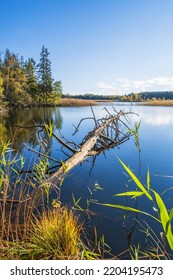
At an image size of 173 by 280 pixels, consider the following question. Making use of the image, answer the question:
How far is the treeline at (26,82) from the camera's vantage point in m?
43.4

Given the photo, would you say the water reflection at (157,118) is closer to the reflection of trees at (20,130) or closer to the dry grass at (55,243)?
the reflection of trees at (20,130)

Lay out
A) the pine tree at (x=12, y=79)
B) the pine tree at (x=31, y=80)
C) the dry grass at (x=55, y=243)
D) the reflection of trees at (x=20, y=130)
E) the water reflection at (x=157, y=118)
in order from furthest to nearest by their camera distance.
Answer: the pine tree at (x=31, y=80), the pine tree at (x=12, y=79), the water reflection at (x=157, y=118), the reflection of trees at (x=20, y=130), the dry grass at (x=55, y=243)

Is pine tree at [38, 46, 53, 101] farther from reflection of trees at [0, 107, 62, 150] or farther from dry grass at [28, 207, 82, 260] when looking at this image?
dry grass at [28, 207, 82, 260]

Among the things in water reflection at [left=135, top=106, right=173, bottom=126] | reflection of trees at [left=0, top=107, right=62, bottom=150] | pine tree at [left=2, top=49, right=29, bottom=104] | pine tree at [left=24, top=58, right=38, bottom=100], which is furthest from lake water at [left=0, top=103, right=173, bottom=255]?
pine tree at [left=24, top=58, right=38, bottom=100]

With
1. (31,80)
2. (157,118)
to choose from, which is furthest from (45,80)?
(157,118)

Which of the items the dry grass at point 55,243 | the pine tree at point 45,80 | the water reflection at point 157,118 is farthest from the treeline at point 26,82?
the dry grass at point 55,243

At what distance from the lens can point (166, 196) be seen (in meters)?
5.88

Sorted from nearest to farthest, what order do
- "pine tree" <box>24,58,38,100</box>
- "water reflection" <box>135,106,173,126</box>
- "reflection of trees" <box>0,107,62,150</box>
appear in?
"reflection of trees" <box>0,107,62,150</box>
"water reflection" <box>135,106,173,126</box>
"pine tree" <box>24,58,38,100</box>

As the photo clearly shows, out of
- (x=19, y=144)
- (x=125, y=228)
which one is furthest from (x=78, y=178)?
(x=19, y=144)

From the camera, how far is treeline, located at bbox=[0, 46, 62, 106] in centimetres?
4344

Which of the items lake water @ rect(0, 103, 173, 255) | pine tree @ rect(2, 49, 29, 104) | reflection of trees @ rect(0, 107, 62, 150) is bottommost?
lake water @ rect(0, 103, 173, 255)

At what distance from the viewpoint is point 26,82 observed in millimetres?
52969
